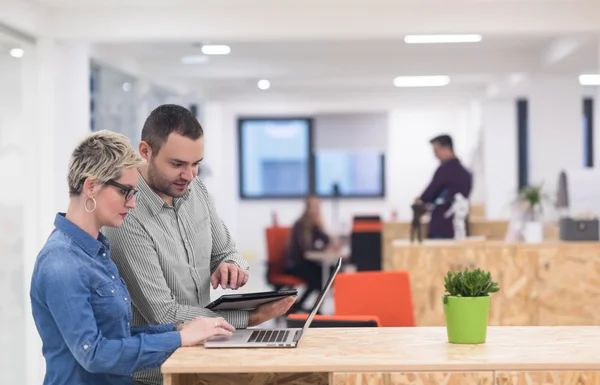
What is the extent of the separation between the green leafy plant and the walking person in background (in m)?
5.13

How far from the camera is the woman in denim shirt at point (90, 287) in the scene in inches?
94.3

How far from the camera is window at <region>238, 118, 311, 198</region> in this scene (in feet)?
54.2

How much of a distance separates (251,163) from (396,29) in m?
10.1

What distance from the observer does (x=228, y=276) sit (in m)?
3.13

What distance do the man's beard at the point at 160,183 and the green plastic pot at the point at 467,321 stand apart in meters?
0.99

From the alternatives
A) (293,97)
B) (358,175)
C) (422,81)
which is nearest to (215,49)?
(422,81)

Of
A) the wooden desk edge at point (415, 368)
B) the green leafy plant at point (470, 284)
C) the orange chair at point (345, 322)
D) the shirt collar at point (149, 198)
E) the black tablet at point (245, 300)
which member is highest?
the shirt collar at point (149, 198)

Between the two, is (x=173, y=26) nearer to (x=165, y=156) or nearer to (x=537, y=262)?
(x=537, y=262)

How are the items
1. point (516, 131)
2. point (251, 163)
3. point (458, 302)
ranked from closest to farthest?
point (458, 302), point (516, 131), point (251, 163)

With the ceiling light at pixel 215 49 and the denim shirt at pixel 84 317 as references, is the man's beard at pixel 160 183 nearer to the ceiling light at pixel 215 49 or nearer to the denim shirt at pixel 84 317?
the denim shirt at pixel 84 317

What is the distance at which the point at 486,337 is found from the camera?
2.89 m

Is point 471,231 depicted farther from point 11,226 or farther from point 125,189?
point 125,189

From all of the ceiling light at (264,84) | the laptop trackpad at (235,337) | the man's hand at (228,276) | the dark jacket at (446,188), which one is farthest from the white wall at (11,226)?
the ceiling light at (264,84)

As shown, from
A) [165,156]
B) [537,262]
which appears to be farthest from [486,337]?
[537,262]
